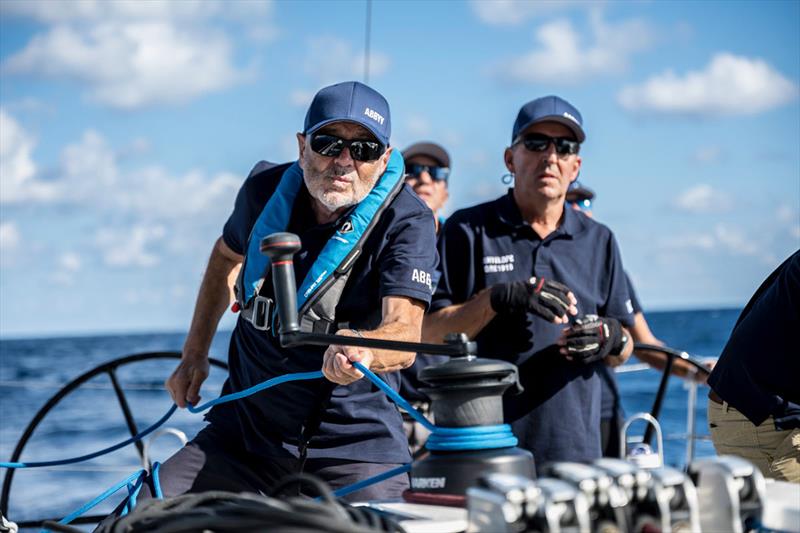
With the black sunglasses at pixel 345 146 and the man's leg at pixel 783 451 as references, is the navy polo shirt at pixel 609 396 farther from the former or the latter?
the black sunglasses at pixel 345 146

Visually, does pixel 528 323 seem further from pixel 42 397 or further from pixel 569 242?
pixel 42 397

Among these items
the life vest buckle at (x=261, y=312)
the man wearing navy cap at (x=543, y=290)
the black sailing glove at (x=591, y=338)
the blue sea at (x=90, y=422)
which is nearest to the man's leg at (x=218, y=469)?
the life vest buckle at (x=261, y=312)

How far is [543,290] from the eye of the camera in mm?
3939

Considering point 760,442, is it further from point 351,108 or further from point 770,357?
point 351,108

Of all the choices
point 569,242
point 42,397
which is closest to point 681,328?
point 42,397

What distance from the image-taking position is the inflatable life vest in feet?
11.0

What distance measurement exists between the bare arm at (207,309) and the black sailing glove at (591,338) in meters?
1.31

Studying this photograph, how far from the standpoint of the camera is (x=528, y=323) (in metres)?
4.17

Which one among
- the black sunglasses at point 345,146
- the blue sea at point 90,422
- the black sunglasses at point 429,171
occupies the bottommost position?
the blue sea at point 90,422

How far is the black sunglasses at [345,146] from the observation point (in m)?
3.39

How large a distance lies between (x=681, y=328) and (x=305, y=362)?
63.3 m

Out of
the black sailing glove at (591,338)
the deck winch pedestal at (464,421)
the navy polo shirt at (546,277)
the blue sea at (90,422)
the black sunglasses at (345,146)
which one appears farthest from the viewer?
Result: the blue sea at (90,422)

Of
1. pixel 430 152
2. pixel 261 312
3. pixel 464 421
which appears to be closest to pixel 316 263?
pixel 261 312

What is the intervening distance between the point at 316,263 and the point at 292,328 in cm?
116
